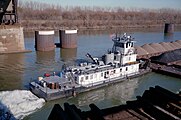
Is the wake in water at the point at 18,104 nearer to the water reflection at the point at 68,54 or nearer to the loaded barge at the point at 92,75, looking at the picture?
the loaded barge at the point at 92,75

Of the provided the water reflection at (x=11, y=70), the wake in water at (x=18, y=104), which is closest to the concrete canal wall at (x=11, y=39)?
the water reflection at (x=11, y=70)

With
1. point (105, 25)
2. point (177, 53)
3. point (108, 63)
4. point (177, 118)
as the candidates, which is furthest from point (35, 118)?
point (105, 25)

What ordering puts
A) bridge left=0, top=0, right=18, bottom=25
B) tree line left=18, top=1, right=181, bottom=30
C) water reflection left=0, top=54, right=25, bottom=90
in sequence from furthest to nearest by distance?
tree line left=18, top=1, right=181, bottom=30, bridge left=0, top=0, right=18, bottom=25, water reflection left=0, top=54, right=25, bottom=90

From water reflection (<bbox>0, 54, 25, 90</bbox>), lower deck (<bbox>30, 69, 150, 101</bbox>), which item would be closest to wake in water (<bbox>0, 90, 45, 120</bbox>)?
lower deck (<bbox>30, 69, 150, 101</bbox>)

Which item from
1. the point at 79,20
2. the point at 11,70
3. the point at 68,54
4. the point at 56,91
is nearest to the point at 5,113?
the point at 56,91

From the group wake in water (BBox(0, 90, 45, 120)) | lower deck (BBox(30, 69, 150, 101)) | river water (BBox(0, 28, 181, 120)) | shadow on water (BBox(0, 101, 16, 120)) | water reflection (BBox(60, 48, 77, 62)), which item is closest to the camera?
shadow on water (BBox(0, 101, 16, 120))

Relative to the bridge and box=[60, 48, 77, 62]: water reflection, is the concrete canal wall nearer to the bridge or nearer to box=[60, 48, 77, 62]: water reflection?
the bridge

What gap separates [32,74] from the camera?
19.6 metres

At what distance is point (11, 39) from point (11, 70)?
8543mm

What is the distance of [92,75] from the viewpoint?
16656mm

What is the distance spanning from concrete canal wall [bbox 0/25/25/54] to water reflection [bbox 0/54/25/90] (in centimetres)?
142

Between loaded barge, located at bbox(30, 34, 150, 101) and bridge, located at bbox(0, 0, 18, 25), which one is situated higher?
bridge, located at bbox(0, 0, 18, 25)

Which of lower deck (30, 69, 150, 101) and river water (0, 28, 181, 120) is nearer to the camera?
lower deck (30, 69, 150, 101)

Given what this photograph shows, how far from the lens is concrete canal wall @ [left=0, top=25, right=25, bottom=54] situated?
27994 millimetres
